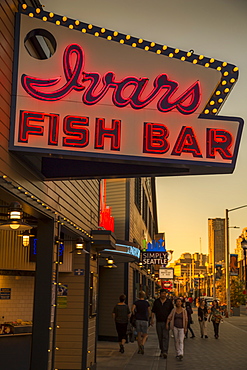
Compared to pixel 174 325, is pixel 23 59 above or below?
above

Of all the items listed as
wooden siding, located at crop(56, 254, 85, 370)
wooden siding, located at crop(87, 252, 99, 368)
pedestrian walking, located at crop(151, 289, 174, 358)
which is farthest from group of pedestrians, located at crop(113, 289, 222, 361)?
wooden siding, located at crop(56, 254, 85, 370)

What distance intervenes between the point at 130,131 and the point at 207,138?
117 cm

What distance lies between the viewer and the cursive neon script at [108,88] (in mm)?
7754

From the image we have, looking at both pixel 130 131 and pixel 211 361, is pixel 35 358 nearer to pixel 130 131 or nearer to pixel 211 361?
pixel 130 131

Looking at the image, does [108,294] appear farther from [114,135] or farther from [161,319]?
[114,135]

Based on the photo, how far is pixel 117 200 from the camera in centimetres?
2391

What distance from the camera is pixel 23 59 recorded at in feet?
25.2

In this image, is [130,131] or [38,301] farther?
[38,301]

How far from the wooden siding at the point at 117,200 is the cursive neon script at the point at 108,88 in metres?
15.3

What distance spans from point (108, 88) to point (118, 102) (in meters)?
0.26

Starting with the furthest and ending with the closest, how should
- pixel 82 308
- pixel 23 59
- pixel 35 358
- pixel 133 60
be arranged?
pixel 82 308 → pixel 35 358 → pixel 133 60 → pixel 23 59

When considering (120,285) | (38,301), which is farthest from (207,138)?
(120,285)

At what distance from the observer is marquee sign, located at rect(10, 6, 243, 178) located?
7.65 meters

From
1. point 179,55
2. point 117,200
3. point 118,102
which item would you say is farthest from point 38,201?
point 117,200
